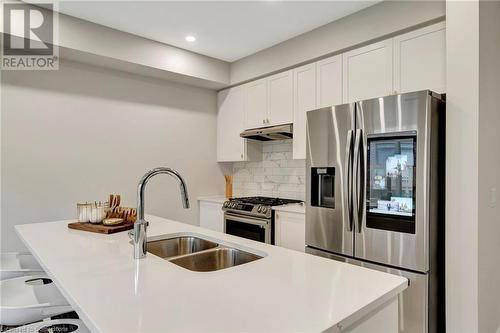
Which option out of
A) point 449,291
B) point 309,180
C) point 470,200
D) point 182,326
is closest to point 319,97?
point 309,180

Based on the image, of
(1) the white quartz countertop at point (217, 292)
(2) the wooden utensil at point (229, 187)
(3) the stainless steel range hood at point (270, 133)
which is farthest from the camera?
(2) the wooden utensil at point (229, 187)

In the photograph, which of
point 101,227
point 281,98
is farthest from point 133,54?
point 101,227

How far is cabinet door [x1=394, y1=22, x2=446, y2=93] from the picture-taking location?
2.36 metres

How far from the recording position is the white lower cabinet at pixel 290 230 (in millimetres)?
2982

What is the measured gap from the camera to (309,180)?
8.90ft

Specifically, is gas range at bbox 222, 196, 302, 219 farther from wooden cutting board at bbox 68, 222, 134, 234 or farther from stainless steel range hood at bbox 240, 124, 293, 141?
wooden cutting board at bbox 68, 222, 134, 234

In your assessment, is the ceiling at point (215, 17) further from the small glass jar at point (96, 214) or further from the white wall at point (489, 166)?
the small glass jar at point (96, 214)

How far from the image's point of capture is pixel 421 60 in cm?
246

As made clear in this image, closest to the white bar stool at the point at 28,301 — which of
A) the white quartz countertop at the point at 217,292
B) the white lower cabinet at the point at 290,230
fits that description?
the white quartz countertop at the point at 217,292

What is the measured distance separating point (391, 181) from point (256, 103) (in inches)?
83.7

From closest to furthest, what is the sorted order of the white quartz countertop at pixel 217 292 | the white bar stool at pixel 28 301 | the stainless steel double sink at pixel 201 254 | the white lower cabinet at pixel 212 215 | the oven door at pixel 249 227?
the white quartz countertop at pixel 217 292
the white bar stool at pixel 28 301
the stainless steel double sink at pixel 201 254
the oven door at pixel 249 227
the white lower cabinet at pixel 212 215

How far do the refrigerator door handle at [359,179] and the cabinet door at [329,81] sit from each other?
797 millimetres

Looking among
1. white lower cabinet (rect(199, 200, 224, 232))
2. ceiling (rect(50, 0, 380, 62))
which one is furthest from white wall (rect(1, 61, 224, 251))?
ceiling (rect(50, 0, 380, 62))

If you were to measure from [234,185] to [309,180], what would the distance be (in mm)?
2100
